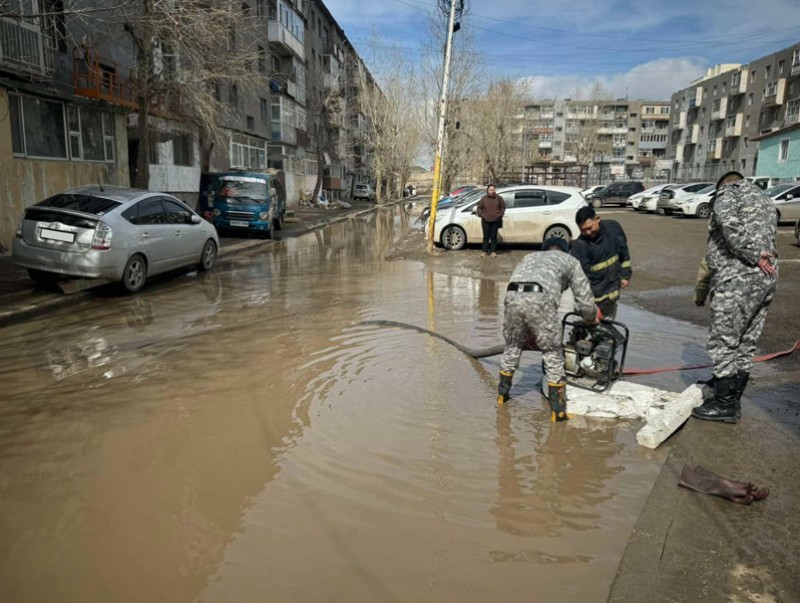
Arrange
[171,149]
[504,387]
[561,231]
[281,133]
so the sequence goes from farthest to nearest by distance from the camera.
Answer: [281,133]
[171,149]
[561,231]
[504,387]

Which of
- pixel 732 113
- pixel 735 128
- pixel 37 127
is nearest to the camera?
pixel 37 127

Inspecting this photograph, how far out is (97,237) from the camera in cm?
909

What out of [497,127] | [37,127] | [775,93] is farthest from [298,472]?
[775,93]

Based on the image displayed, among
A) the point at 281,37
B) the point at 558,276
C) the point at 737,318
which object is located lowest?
the point at 737,318

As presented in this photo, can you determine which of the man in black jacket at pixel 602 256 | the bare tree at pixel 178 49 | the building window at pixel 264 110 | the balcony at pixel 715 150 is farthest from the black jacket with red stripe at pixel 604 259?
the balcony at pixel 715 150

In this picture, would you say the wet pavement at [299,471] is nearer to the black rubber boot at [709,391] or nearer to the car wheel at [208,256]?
the black rubber boot at [709,391]

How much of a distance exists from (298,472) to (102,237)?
6895 mm

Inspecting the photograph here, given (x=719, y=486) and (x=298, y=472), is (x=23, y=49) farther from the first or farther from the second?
(x=719, y=486)

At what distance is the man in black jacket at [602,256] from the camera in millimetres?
5441

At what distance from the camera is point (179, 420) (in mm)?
4719

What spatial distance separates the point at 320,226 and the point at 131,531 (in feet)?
80.4

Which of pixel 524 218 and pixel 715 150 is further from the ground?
pixel 715 150

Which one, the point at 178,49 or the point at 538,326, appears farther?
the point at 178,49

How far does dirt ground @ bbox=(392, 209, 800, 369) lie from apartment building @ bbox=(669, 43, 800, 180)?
1694 inches
